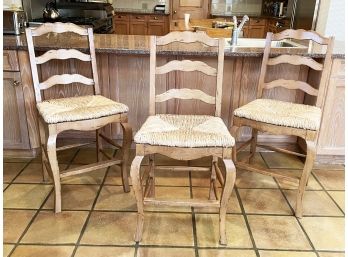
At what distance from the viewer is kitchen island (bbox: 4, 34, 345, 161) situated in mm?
2113

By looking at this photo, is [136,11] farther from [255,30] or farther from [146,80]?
[146,80]

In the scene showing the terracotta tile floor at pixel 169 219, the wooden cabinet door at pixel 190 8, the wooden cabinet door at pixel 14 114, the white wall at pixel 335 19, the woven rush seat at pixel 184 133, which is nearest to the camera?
the woven rush seat at pixel 184 133

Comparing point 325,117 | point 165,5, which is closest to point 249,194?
point 325,117

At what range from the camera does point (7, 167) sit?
2289mm

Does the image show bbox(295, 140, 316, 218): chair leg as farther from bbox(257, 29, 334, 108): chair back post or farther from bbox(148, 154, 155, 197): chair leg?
bbox(148, 154, 155, 197): chair leg

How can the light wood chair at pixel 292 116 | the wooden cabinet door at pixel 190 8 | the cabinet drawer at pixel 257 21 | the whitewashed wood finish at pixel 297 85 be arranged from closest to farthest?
the light wood chair at pixel 292 116 → the whitewashed wood finish at pixel 297 85 → the cabinet drawer at pixel 257 21 → the wooden cabinet door at pixel 190 8

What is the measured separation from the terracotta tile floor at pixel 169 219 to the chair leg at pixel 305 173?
6cm

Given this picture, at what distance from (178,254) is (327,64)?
4.35 feet

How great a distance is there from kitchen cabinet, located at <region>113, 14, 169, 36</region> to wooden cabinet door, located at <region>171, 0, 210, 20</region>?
0.93 feet

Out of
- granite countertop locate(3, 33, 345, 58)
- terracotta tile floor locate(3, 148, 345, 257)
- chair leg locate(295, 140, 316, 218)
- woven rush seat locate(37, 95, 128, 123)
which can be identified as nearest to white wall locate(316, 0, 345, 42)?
granite countertop locate(3, 33, 345, 58)

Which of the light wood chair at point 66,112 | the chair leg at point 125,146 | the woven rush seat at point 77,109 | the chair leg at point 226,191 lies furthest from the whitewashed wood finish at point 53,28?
the chair leg at point 226,191

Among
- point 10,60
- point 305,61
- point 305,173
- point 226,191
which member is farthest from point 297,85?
point 10,60

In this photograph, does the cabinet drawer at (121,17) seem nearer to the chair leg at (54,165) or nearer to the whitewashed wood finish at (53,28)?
the whitewashed wood finish at (53,28)

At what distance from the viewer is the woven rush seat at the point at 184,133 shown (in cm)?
141
